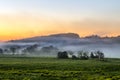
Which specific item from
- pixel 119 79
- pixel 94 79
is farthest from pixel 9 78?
pixel 119 79

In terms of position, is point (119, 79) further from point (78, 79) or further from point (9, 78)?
point (9, 78)

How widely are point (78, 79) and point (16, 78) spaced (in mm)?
14419

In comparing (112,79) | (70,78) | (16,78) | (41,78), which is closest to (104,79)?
(112,79)

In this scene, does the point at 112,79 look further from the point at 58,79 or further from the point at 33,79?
the point at 33,79

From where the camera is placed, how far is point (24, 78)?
7831 centimetres

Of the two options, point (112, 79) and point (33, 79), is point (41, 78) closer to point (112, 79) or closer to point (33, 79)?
point (33, 79)

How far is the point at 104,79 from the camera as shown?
76.5m

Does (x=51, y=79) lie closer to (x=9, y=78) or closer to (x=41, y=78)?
(x=41, y=78)

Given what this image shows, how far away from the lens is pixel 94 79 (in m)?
77.5

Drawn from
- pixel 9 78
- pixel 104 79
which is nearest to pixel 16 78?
pixel 9 78

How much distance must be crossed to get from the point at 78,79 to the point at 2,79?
17.2 meters

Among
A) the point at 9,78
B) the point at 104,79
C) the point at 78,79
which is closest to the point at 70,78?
the point at 78,79

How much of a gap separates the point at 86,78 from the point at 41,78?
416 inches

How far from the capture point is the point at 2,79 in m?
76.2
